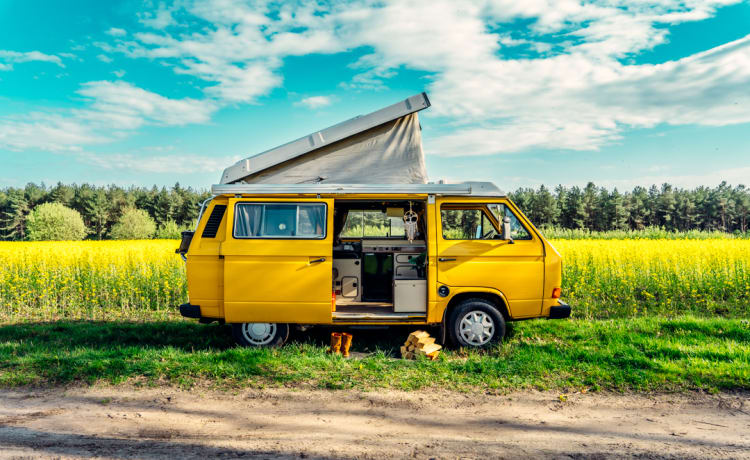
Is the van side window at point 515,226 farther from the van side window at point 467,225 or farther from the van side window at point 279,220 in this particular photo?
the van side window at point 279,220

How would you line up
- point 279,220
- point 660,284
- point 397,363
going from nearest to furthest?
point 397,363, point 279,220, point 660,284

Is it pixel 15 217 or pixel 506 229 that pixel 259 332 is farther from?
→ pixel 15 217

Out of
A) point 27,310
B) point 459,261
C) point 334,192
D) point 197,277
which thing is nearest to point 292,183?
point 334,192

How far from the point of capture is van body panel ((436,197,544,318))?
6.64 meters

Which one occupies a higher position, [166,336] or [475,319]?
[475,319]

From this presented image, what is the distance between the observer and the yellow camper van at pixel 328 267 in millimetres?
6539

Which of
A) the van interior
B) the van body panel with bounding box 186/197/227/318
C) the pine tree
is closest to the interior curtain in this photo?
the van interior

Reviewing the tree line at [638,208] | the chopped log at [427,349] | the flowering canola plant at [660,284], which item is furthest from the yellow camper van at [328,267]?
the tree line at [638,208]

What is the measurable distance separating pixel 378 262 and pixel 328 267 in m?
1.80

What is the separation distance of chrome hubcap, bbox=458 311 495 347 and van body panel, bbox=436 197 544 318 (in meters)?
0.42

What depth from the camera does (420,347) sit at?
6383mm

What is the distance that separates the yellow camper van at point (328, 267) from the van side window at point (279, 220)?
0.01m

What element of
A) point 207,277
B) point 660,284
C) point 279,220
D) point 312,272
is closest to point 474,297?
point 312,272

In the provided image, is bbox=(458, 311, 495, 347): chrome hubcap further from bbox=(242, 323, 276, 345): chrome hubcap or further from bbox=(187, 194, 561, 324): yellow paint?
bbox=(242, 323, 276, 345): chrome hubcap
